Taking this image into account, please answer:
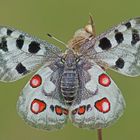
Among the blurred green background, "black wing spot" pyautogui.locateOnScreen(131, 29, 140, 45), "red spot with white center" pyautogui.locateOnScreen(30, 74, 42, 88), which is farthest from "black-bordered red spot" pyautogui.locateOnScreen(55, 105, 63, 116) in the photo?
the blurred green background

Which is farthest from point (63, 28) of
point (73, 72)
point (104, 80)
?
point (104, 80)

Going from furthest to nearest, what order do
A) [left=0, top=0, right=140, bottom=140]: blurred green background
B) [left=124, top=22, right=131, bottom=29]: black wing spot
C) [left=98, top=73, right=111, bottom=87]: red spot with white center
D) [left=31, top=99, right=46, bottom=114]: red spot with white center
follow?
[left=0, top=0, right=140, bottom=140]: blurred green background, [left=31, top=99, right=46, bottom=114]: red spot with white center, [left=98, top=73, right=111, bottom=87]: red spot with white center, [left=124, top=22, right=131, bottom=29]: black wing spot

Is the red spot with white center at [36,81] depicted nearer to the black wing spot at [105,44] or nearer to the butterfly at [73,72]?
the butterfly at [73,72]

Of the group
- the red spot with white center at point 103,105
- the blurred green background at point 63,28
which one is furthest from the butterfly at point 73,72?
the blurred green background at point 63,28

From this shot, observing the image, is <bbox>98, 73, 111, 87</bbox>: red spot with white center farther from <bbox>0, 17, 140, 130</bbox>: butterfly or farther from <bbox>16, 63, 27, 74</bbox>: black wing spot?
<bbox>16, 63, 27, 74</bbox>: black wing spot

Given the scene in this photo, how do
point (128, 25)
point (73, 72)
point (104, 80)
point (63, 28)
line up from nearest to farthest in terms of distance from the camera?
point (128, 25) < point (104, 80) < point (73, 72) < point (63, 28)

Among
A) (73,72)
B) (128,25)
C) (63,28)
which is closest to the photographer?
(128,25)

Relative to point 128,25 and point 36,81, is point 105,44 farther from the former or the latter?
point 36,81

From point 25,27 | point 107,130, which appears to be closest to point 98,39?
point 107,130
